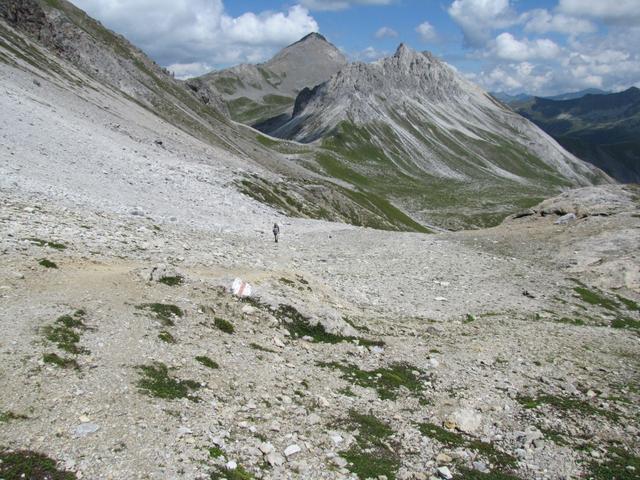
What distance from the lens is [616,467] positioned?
14.9 metres

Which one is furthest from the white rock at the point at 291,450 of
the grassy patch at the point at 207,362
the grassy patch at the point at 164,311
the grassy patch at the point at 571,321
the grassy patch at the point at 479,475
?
the grassy patch at the point at 571,321

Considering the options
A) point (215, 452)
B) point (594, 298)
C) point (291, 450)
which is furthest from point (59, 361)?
point (594, 298)

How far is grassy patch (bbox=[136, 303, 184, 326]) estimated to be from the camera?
17922 millimetres

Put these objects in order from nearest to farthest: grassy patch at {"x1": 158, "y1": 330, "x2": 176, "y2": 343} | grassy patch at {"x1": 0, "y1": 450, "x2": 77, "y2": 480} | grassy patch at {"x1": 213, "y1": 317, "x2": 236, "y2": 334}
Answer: grassy patch at {"x1": 0, "y1": 450, "x2": 77, "y2": 480}, grassy patch at {"x1": 158, "y1": 330, "x2": 176, "y2": 343}, grassy patch at {"x1": 213, "y1": 317, "x2": 236, "y2": 334}

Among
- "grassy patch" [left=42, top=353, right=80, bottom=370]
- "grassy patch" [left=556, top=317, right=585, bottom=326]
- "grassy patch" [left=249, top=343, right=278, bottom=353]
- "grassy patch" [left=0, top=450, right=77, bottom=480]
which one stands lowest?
"grassy patch" [left=0, top=450, right=77, bottom=480]

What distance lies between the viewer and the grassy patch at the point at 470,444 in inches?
576

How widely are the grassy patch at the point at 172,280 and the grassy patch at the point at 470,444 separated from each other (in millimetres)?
11569

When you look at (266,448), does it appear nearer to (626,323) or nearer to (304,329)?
(304,329)

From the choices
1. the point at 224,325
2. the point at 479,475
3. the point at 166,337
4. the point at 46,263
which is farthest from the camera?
the point at 46,263

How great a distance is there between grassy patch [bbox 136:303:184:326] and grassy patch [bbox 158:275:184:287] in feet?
6.76

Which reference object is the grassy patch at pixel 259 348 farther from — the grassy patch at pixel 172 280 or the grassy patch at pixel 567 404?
the grassy patch at pixel 567 404

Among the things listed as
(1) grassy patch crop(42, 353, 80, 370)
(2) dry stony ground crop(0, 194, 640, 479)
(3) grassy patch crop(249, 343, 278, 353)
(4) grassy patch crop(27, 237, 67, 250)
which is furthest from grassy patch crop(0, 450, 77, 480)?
(4) grassy patch crop(27, 237, 67, 250)

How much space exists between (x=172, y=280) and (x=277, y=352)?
19.3ft

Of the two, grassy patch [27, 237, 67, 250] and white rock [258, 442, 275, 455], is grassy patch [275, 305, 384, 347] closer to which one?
white rock [258, 442, 275, 455]
